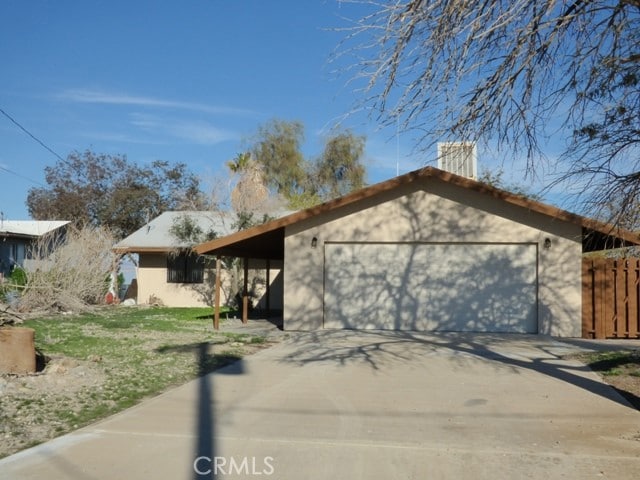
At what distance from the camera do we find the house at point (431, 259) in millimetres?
15773

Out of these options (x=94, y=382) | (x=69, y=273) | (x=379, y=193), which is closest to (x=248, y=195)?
(x=69, y=273)

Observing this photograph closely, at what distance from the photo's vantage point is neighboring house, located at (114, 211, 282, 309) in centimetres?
2645

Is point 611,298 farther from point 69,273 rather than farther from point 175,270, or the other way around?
point 175,270

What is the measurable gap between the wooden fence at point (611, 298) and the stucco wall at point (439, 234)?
0.27 m

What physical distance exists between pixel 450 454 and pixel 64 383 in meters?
5.51

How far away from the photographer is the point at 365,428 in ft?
22.7

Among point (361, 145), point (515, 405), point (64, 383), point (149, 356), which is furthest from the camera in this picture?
point (361, 145)

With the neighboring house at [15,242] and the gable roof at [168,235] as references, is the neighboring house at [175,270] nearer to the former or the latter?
the gable roof at [168,235]

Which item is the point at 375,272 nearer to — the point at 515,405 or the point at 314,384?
the point at 314,384

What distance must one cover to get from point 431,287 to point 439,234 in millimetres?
1364

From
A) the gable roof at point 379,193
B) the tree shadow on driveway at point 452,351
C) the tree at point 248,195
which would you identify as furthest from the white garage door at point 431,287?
the tree at point 248,195

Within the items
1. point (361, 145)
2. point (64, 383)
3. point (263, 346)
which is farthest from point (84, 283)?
Answer: point (361, 145)

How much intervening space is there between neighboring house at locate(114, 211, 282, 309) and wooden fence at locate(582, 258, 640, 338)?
1309 cm

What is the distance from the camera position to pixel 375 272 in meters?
16.6
